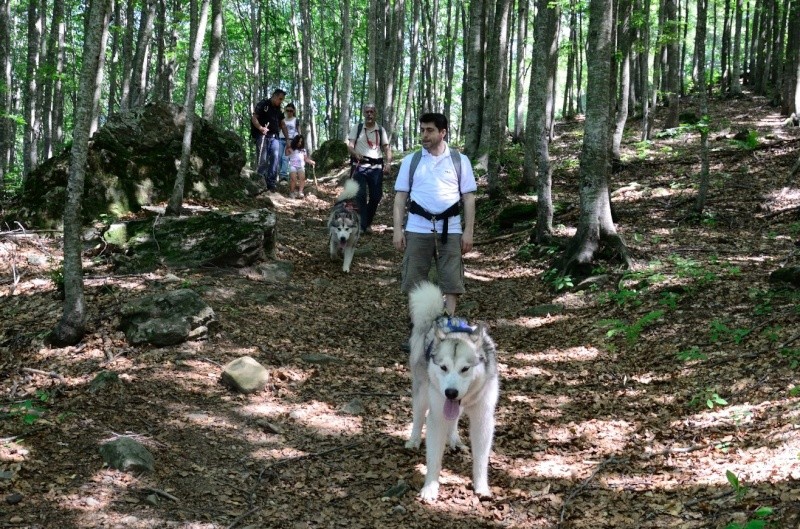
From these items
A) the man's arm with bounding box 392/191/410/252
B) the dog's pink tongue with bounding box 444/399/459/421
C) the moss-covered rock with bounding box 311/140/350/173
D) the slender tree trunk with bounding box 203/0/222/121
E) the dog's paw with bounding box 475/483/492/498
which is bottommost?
the dog's paw with bounding box 475/483/492/498

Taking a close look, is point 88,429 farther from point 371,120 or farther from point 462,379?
point 371,120

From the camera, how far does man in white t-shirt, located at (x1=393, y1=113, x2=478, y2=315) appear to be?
548cm

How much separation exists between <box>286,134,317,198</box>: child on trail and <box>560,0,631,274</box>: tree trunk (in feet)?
25.8

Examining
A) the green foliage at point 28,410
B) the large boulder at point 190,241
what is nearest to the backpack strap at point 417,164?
the green foliage at point 28,410

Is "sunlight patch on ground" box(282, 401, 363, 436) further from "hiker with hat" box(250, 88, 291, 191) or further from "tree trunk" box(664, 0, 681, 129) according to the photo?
"tree trunk" box(664, 0, 681, 129)

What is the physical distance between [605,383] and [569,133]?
69.1ft

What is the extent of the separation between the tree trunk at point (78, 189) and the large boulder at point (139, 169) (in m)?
4.80

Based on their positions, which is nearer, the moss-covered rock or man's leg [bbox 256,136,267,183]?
man's leg [bbox 256,136,267,183]

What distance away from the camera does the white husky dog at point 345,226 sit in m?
9.27

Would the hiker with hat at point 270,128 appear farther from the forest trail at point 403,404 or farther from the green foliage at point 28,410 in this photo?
the green foliage at point 28,410

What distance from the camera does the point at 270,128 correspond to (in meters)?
13.5

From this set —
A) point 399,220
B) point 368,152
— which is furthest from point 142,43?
point 399,220

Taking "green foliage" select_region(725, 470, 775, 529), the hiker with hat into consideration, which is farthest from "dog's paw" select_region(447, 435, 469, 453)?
the hiker with hat

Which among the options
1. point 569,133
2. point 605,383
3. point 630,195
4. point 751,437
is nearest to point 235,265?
point 605,383
